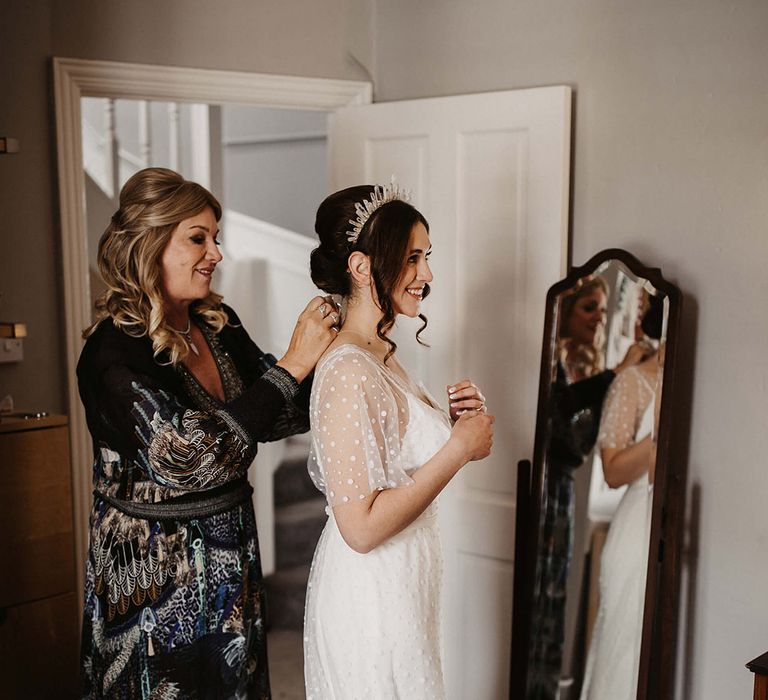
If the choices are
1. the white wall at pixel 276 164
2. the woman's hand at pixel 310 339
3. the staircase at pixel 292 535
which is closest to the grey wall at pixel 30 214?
the woman's hand at pixel 310 339

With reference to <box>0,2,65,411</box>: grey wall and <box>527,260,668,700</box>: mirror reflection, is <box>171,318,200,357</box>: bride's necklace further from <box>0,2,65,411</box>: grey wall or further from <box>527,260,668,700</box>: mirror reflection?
<box>527,260,668,700</box>: mirror reflection

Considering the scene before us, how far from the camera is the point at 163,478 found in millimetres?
2020

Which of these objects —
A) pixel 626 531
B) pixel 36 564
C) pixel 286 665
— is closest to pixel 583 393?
pixel 626 531

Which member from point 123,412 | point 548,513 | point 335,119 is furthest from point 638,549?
point 335,119

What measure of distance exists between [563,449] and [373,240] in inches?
41.9

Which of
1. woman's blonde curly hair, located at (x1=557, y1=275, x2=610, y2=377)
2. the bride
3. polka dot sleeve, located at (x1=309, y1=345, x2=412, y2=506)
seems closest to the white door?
woman's blonde curly hair, located at (x1=557, y1=275, x2=610, y2=377)

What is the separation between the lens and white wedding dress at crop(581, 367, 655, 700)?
98.8 inches

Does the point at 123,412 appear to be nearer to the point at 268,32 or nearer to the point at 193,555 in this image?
the point at 193,555

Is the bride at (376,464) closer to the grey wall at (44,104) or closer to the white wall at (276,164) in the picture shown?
the grey wall at (44,104)

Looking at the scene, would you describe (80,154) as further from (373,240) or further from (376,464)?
(376,464)

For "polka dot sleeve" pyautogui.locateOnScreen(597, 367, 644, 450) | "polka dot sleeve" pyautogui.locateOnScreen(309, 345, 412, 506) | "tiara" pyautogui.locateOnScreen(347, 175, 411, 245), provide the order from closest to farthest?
"polka dot sleeve" pyautogui.locateOnScreen(309, 345, 412, 506)
"tiara" pyautogui.locateOnScreen(347, 175, 411, 245)
"polka dot sleeve" pyautogui.locateOnScreen(597, 367, 644, 450)

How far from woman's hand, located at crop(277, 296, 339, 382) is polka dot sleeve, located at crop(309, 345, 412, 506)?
0.20 metres

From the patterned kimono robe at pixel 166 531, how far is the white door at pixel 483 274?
3.20 feet

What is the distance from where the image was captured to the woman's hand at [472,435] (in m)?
1.87
